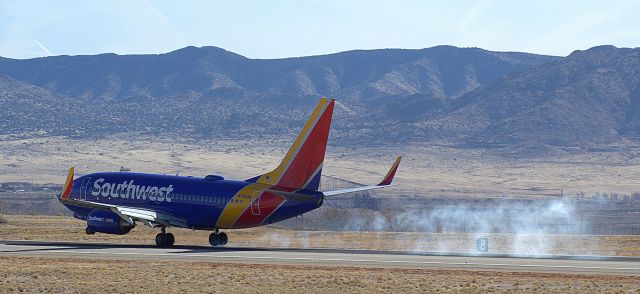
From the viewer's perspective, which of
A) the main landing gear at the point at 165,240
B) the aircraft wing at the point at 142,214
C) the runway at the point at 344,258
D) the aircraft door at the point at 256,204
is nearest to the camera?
the runway at the point at 344,258

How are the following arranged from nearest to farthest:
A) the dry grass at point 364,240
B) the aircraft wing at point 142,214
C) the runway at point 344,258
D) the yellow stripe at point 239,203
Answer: the runway at point 344,258 → the aircraft wing at point 142,214 → the yellow stripe at point 239,203 → the dry grass at point 364,240

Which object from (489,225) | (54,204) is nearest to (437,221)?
(489,225)

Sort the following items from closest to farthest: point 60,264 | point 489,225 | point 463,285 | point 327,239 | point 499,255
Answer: point 463,285 < point 60,264 < point 499,255 < point 327,239 < point 489,225

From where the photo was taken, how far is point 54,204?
6289 inches

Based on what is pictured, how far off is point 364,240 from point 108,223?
2300cm

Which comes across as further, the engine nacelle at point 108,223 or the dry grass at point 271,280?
the engine nacelle at point 108,223

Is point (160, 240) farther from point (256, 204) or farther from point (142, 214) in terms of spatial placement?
point (256, 204)

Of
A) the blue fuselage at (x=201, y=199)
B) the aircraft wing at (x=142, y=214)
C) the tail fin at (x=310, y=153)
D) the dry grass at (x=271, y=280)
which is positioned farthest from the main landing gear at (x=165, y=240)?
the dry grass at (x=271, y=280)

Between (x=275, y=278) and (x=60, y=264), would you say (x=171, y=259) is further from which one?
(x=275, y=278)

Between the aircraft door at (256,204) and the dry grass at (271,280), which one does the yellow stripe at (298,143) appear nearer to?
the aircraft door at (256,204)

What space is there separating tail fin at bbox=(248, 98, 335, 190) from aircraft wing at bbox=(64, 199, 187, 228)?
7.80 metres

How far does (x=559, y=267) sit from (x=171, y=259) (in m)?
19.6

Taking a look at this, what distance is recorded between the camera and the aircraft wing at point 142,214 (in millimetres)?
65250

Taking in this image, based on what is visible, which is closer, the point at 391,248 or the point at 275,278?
the point at 275,278
